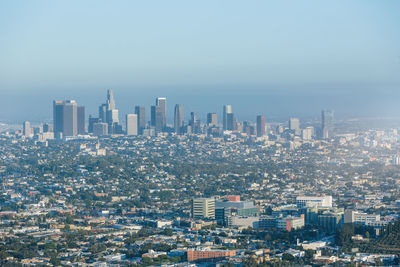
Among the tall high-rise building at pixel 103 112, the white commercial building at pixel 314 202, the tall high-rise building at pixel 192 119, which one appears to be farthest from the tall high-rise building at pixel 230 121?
the white commercial building at pixel 314 202

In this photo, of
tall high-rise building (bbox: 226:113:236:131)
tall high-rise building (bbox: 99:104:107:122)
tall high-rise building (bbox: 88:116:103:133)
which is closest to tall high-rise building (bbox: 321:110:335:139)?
tall high-rise building (bbox: 226:113:236:131)

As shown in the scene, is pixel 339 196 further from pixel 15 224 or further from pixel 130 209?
pixel 15 224

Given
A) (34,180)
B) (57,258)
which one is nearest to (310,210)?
(57,258)

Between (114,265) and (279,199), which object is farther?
(279,199)

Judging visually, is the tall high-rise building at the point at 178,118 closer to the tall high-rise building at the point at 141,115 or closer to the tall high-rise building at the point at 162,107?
the tall high-rise building at the point at 162,107

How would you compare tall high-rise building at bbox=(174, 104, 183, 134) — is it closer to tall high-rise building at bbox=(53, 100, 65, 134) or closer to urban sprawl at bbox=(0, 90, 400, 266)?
urban sprawl at bbox=(0, 90, 400, 266)

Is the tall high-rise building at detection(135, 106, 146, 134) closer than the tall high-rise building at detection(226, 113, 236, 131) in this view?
Yes

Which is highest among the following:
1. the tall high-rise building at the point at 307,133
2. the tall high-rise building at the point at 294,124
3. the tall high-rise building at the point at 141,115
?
the tall high-rise building at the point at 141,115
